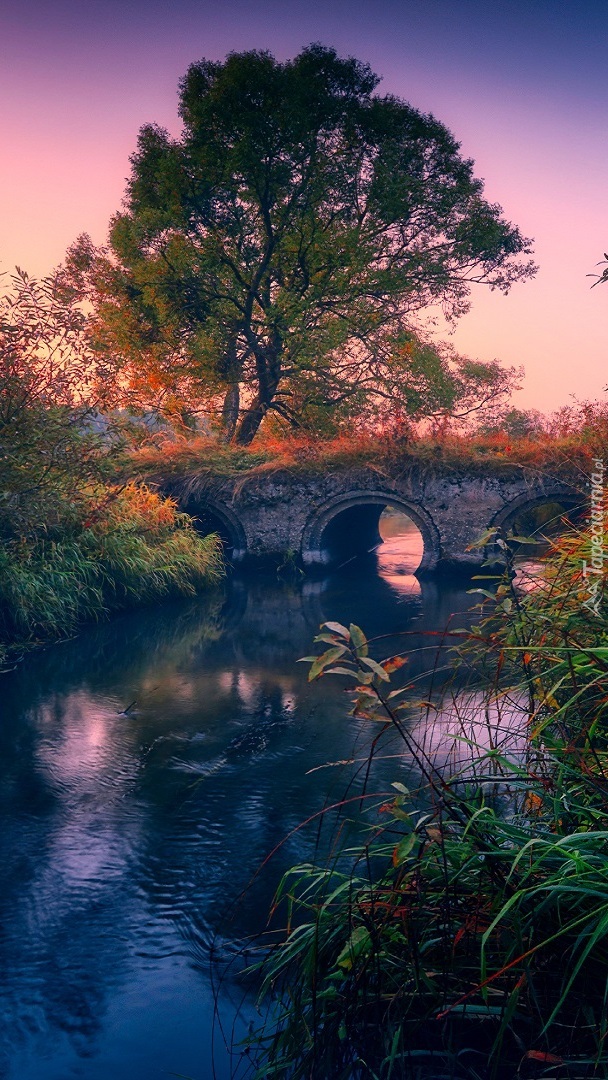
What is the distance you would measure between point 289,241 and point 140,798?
20.3m

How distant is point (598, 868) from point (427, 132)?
26.3 m

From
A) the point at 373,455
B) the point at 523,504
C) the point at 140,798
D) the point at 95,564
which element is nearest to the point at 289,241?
the point at 373,455

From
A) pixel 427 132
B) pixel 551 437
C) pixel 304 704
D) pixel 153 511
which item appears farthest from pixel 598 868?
pixel 427 132

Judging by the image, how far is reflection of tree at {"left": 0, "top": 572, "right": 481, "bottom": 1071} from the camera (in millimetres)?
4891

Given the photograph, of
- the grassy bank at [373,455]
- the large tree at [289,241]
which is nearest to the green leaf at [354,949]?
the grassy bank at [373,455]

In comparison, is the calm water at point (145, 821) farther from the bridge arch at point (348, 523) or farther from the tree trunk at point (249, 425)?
the tree trunk at point (249, 425)

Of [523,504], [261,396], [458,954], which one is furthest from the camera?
[261,396]

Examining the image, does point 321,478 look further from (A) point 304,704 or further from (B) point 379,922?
(B) point 379,922

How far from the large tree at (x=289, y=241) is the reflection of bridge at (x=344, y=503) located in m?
4.72

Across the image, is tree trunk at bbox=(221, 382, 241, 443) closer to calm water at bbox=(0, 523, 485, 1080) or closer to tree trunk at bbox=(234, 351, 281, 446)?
tree trunk at bbox=(234, 351, 281, 446)

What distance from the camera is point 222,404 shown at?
92.0ft

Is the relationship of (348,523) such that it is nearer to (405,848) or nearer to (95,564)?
(95,564)

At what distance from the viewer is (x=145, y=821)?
685cm

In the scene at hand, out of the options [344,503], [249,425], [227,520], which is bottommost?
[227,520]
